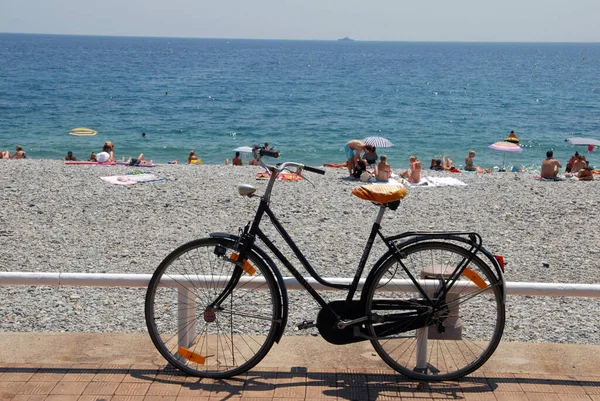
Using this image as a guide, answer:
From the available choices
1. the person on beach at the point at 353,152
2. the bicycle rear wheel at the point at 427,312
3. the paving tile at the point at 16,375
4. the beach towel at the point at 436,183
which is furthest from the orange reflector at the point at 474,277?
the person on beach at the point at 353,152

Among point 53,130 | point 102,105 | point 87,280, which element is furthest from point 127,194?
point 102,105

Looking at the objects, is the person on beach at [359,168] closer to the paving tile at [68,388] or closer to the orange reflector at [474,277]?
the orange reflector at [474,277]

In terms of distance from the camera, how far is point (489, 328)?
22.9 ft

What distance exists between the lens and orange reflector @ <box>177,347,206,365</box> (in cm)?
410

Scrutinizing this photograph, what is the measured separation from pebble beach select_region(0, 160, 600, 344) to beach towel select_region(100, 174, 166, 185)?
1.01 feet

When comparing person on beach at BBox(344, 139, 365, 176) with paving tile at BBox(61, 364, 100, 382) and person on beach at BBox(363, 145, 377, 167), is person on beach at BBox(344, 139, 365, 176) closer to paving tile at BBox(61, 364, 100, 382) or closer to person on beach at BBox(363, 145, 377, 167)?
person on beach at BBox(363, 145, 377, 167)

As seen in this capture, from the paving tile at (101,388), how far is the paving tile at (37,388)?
19cm

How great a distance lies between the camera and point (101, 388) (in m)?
3.87

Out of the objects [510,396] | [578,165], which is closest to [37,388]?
[510,396]

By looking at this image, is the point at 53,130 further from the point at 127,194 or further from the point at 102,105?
the point at 127,194

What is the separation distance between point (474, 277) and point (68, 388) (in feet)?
7.31

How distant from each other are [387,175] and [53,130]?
29278mm

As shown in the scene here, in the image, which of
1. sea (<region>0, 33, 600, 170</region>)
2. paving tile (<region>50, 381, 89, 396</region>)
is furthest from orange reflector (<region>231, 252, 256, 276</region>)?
sea (<region>0, 33, 600, 170</region>)

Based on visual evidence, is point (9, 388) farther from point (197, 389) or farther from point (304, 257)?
point (304, 257)
